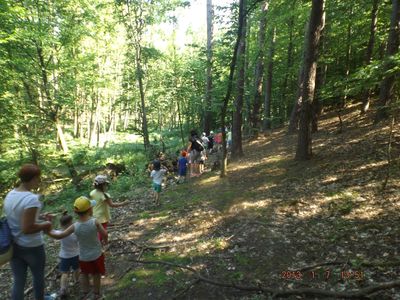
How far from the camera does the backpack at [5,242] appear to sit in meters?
3.91

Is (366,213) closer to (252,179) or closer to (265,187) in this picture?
(265,187)

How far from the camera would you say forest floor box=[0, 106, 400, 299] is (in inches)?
195

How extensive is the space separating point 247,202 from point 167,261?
123 inches

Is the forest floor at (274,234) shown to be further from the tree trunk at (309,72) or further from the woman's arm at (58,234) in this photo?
the woman's arm at (58,234)

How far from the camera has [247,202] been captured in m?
8.53

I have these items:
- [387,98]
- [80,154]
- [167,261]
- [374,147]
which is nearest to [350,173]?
[374,147]

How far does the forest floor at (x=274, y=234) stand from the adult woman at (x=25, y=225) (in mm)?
1632

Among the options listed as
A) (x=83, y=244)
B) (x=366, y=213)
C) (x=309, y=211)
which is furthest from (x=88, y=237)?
(x=366, y=213)

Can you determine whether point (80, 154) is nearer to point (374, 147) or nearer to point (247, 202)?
point (247, 202)

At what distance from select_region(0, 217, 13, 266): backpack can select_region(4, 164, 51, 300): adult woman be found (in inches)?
2.5

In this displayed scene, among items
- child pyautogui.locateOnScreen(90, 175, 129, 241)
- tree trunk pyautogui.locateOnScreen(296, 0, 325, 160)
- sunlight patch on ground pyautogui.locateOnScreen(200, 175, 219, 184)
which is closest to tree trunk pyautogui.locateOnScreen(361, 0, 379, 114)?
tree trunk pyautogui.locateOnScreen(296, 0, 325, 160)

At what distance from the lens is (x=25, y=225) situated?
3926 millimetres

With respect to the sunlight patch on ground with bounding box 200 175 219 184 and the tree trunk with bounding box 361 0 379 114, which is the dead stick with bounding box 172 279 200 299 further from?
the tree trunk with bounding box 361 0 379 114

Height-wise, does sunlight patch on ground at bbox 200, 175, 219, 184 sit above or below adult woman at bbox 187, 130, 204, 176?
below
